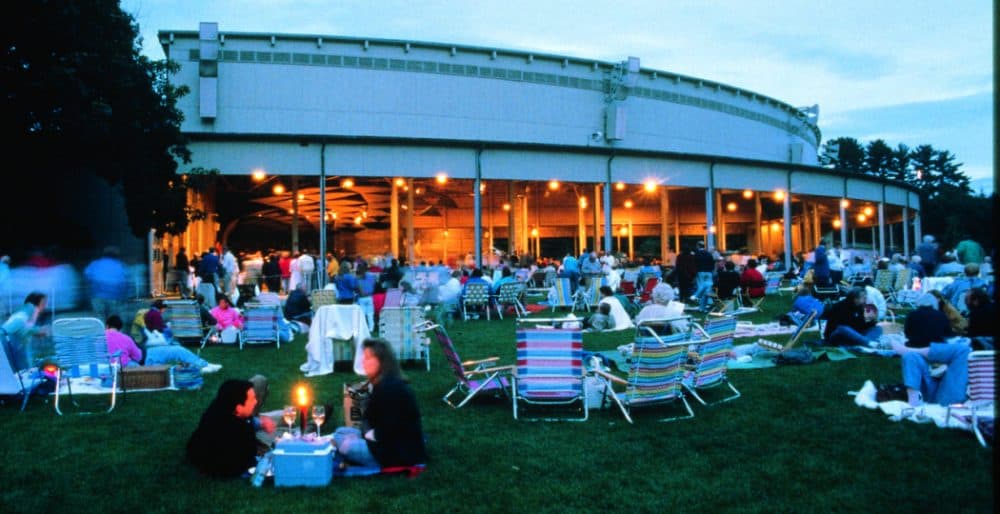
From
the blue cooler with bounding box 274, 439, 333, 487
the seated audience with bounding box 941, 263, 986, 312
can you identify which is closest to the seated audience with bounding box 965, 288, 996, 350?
the seated audience with bounding box 941, 263, 986, 312

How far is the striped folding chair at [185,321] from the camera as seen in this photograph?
11.7m

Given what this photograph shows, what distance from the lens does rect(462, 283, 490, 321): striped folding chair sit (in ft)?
50.6

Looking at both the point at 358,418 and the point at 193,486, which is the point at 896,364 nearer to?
the point at 358,418

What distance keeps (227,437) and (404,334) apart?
181 inches

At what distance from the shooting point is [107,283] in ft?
41.5

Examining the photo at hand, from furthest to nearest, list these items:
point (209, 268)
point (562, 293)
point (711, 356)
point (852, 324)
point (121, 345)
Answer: point (209, 268)
point (562, 293)
point (852, 324)
point (121, 345)
point (711, 356)

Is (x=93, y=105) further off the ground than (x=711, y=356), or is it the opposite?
(x=93, y=105)

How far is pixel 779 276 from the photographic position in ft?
64.3

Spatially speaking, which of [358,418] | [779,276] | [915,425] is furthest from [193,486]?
[779,276]

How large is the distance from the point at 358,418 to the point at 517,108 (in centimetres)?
2732

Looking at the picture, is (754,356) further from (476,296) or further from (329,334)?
(476,296)

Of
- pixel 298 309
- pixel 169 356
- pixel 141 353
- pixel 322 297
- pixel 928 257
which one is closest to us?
pixel 169 356

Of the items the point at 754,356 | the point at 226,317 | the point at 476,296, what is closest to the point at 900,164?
the point at 476,296

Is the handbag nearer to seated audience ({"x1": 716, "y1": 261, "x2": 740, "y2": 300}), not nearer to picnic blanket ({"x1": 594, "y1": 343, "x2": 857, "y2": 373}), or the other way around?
picnic blanket ({"x1": 594, "y1": 343, "x2": 857, "y2": 373})
